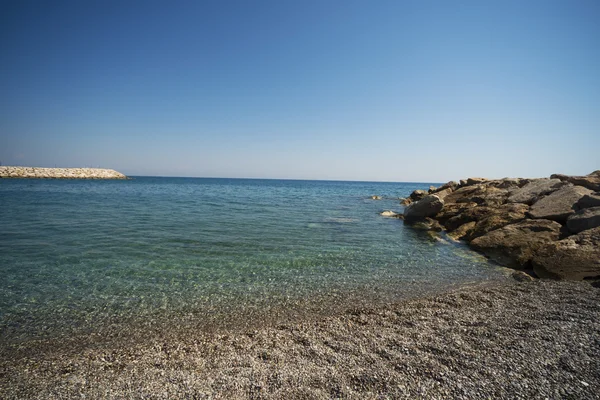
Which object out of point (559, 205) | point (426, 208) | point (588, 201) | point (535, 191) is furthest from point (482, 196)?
point (588, 201)

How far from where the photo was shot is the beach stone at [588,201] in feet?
41.7

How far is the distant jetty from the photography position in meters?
84.7

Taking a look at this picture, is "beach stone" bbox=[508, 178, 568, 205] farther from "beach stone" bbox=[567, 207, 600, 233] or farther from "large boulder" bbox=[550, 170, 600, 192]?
"beach stone" bbox=[567, 207, 600, 233]

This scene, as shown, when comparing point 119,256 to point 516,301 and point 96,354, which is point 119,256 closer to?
point 96,354

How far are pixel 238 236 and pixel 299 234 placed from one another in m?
3.82

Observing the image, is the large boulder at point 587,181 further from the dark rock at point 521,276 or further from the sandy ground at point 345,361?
the sandy ground at point 345,361

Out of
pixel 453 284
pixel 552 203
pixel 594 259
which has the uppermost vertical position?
pixel 552 203

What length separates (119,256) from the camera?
11398mm

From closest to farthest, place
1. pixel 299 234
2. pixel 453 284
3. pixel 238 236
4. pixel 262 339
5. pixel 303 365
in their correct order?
pixel 303 365, pixel 262 339, pixel 453 284, pixel 238 236, pixel 299 234

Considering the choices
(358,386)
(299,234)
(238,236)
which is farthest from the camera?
(299,234)

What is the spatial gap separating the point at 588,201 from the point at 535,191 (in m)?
5.46

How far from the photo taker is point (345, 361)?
496cm

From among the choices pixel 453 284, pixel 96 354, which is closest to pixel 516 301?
pixel 453 284

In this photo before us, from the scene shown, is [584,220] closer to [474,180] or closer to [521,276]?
[521,276]
